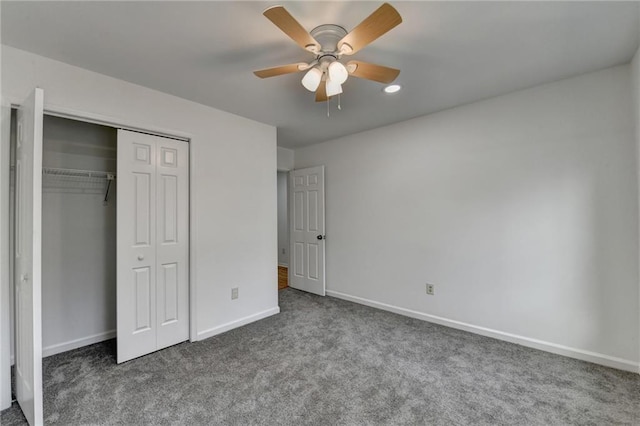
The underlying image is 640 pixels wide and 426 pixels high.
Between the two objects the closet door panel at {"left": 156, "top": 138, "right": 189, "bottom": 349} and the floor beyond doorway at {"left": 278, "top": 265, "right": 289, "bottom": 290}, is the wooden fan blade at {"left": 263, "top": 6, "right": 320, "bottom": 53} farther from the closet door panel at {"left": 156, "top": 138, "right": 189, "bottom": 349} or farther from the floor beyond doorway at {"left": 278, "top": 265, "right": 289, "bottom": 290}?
the floor beyond doorway at {"left": 278, "top": 265, "right": 289, "bottom": 290}

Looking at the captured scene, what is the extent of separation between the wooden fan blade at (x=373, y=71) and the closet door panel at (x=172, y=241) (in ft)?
6.24

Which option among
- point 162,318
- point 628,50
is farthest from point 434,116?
point 162,318

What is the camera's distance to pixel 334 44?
175 centimetres

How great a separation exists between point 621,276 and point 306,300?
3.28 m

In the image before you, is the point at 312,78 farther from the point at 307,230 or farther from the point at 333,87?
the point at 307,230

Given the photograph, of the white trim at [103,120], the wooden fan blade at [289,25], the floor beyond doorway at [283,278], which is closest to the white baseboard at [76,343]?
the white trim at [103,120]

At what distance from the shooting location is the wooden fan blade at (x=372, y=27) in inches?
49.1

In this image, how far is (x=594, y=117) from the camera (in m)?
2.31

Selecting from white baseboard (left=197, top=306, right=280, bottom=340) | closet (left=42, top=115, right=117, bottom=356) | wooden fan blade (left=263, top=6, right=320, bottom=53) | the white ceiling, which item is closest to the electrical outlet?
white baseboard (left=197, top=306, right=280, bottom=340)

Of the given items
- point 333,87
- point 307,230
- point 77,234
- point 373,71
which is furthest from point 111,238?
point 373,71

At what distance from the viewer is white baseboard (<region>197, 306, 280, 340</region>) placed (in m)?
2.85

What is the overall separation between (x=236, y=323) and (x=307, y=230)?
1831 mm

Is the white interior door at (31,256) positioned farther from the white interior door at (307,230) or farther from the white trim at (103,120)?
the white interior door at (307,230)

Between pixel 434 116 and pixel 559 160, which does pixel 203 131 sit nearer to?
pixel 434 116
